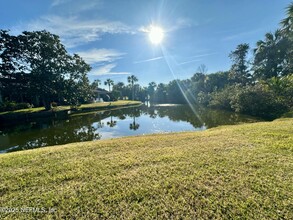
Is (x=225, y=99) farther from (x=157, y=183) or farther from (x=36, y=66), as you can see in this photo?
(x=36, y=66)

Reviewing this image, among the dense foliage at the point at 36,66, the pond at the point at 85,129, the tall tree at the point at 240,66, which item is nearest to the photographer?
the pond at the point at 85,129

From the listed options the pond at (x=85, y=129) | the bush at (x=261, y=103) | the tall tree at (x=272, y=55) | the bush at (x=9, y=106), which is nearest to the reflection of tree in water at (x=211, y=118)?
the pond at (x=85, y=129)

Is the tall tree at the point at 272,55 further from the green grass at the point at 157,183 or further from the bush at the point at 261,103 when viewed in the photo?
the green grass at the point at 157,183

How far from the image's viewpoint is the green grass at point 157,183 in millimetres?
2377

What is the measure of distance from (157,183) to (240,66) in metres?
39.8

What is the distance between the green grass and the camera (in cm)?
238

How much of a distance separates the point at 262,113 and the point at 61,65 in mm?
25268

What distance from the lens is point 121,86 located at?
2844 inches

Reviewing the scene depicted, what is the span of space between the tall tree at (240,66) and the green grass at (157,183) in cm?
3403

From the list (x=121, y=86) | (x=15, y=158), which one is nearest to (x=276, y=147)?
(x=15, y=158)

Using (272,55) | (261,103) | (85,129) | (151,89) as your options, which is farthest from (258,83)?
(151,89)

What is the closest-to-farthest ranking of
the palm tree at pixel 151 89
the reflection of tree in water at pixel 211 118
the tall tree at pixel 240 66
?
1. the reflection of tree in water at pixel 211 118
2. the tall tree at pixel 240 66
3. the palm tree at pixel 151 89

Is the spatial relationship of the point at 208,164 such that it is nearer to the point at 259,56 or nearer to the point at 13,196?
the point at 13,196

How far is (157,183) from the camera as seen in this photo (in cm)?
304
